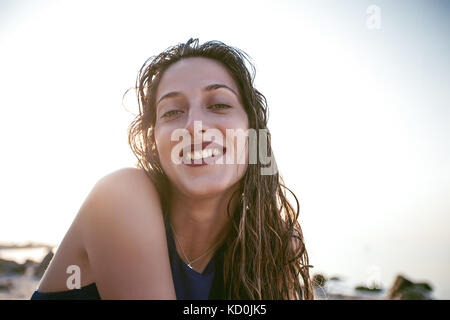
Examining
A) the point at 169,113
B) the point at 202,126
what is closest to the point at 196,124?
the point at 202,126

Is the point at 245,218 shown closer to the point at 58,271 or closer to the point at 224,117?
the point at 224,117

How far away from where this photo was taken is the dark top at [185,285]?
82.0 inches

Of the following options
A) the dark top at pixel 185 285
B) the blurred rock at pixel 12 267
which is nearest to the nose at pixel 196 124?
the dark top at pixel 185 285

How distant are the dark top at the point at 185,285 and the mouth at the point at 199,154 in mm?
577

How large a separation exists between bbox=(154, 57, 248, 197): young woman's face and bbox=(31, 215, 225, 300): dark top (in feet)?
1.65

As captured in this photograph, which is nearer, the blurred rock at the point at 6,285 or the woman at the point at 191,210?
the woman at the point at 191,210

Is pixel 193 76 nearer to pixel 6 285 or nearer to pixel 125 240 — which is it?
pixel 125 240

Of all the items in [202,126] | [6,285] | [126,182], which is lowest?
[6,285]

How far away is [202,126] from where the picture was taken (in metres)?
2.14

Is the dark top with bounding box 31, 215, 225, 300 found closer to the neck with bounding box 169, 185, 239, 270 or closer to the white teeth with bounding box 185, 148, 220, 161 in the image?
the neck with bounding box 169, 185, 239, 270

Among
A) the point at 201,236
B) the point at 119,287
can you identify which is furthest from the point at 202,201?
the point at 119,287

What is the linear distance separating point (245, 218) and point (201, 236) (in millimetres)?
383

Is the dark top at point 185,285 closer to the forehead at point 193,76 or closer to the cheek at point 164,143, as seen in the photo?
the cheek at point 164,143

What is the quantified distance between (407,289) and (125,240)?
1213 centimetres
